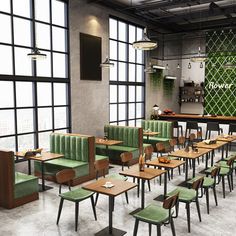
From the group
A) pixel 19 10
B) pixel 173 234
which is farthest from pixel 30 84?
pixel 173 234

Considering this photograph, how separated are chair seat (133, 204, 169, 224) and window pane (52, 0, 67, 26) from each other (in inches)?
211

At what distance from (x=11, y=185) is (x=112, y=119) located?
4.96m

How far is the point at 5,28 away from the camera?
607 cm

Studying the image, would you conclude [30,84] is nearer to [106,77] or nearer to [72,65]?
[72,65]

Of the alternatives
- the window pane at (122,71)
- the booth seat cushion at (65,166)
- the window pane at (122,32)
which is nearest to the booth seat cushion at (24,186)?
the booth seat cushion at (65,166)

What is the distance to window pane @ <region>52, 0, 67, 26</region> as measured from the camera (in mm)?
7145

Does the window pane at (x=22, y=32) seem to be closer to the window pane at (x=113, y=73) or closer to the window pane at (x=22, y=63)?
the window pane at (x=22, y=63)

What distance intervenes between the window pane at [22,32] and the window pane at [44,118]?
5.17ft

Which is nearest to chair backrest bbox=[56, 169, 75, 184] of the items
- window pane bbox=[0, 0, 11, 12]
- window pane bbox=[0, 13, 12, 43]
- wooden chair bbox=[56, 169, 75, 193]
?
wooden chair bbox=[56, 169, 75, 193]

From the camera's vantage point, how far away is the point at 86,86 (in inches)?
318

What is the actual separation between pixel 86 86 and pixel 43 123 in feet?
5.75

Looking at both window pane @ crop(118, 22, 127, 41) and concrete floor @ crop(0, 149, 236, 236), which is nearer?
concrete floor @ crop(0, 149, 236, 236)

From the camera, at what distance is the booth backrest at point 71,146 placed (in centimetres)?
632

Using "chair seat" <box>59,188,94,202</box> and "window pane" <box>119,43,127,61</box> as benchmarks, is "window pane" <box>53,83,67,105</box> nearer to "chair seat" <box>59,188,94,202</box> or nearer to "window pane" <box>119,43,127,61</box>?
"window pane" <box>119,43,127,61</box>
